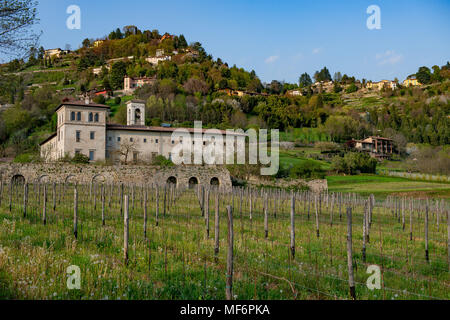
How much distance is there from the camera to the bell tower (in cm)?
5856

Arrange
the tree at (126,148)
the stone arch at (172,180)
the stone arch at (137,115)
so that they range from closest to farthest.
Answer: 1. the stone arch at (172,180)
2. the tree at (126,148)
3. the stone arch at (137,115)

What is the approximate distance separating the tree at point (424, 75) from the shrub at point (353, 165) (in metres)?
105

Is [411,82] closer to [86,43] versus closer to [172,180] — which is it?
[86,43]

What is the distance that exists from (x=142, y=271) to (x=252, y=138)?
6076 centimetres

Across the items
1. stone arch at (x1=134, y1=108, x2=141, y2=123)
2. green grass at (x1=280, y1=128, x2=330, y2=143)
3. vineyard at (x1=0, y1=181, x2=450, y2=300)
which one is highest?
stone arch at (x1=134, y1=108, x2=141, y2=123)

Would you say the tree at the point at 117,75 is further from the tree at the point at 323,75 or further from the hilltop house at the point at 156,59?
the tree at the point at 323,75

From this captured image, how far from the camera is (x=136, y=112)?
59250 millimetres

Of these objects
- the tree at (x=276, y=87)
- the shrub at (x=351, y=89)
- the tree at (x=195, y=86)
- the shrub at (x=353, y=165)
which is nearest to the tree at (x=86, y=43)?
the tree at (x=276, y=87)

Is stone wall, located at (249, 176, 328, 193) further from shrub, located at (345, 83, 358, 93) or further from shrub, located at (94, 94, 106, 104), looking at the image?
shrub, located at (345, 83, 358, 93)

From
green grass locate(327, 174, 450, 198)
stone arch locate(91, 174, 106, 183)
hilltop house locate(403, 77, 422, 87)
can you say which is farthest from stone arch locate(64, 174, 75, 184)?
hilltop house locate(403, 77, 422, 87)

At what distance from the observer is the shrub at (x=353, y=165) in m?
51.8

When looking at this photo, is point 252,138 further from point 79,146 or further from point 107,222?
point 107,222

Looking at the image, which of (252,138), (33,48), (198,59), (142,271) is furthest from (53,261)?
(198,59)

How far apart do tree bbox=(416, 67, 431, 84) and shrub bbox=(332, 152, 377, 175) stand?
10451 cm
